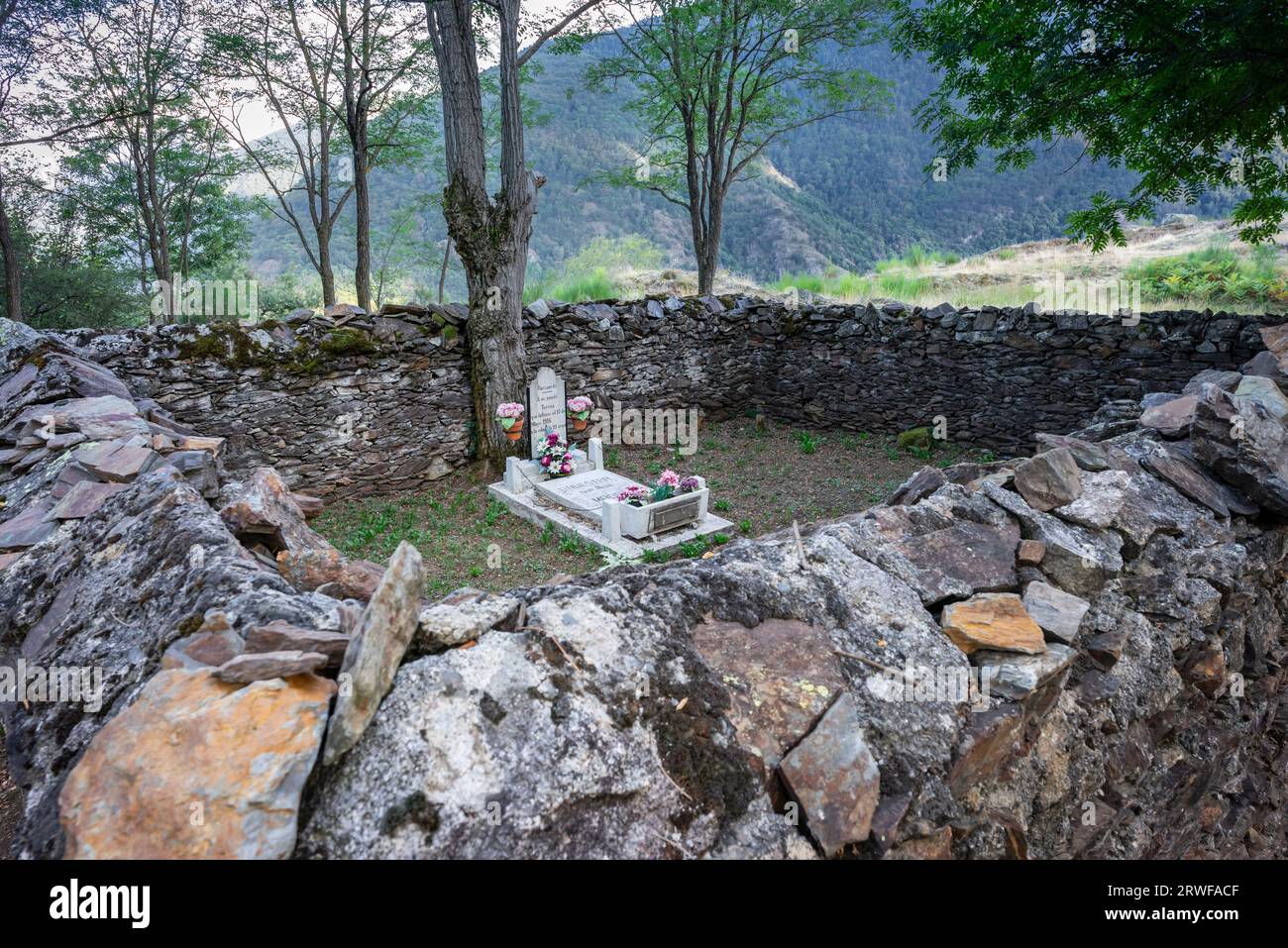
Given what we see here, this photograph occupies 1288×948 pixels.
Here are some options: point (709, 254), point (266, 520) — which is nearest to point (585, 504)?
point (266, 520)

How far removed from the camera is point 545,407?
33.0 feet

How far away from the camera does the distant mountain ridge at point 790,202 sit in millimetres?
45031

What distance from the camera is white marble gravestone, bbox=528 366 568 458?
989 centimetres

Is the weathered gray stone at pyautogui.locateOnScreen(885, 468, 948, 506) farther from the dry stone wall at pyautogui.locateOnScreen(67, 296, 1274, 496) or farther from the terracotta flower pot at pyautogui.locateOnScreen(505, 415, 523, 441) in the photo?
the dry stone wall at pyautogui.locateOnScreen(67, 296, 1274, 496)

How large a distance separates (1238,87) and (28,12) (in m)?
18.5

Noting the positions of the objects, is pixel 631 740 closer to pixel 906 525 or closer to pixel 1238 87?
pixel 906 525

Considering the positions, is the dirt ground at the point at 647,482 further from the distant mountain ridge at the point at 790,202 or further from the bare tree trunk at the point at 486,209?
the distant mountain ridge at the point at 790,202

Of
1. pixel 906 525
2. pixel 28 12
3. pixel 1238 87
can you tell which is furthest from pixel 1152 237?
pixel 28 12

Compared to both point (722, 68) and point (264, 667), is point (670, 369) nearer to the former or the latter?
point (722, 68)

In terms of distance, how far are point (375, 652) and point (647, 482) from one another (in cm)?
818

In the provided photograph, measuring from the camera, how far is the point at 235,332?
804 centimetres

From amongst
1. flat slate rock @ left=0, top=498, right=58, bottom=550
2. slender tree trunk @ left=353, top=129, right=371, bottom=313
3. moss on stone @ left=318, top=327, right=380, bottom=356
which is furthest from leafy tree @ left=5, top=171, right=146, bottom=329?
flat slate rock @ left=0, top=498, right=58, bottom=550

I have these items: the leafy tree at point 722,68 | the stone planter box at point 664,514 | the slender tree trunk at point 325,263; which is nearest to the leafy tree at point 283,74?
the slender tree trunk at point 325,263

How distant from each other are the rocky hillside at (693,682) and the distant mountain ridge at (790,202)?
4110cm
